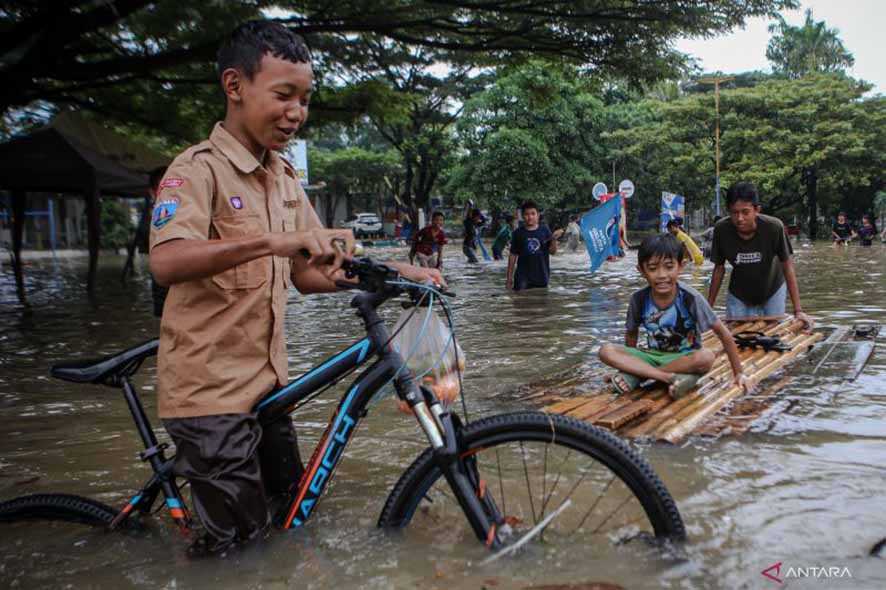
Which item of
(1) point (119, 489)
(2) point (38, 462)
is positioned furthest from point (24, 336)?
(1) point (119, 489)

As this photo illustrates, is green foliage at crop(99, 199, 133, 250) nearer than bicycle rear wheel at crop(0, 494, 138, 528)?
No

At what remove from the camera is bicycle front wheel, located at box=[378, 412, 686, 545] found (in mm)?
2482

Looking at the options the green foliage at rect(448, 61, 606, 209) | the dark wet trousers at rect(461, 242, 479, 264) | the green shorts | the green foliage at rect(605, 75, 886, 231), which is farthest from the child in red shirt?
the green foliage at rect(605, 75, 886, 231)

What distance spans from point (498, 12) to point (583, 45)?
193 centimetres

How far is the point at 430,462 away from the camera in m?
2.55

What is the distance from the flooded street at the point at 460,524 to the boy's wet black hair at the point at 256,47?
1.66 metres

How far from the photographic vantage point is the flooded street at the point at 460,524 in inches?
102

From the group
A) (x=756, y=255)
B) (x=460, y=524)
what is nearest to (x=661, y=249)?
(x=756, y=255)

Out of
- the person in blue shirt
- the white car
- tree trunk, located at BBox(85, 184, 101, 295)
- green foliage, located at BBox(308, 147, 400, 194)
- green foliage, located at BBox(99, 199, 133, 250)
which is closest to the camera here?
the person in blue shirt

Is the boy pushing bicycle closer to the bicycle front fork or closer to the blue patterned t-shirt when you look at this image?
the bicycle front fork

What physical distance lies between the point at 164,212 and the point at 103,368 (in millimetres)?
726

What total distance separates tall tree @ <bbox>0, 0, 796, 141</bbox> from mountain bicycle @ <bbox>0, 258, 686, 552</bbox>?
6352 mm

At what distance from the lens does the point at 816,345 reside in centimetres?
661

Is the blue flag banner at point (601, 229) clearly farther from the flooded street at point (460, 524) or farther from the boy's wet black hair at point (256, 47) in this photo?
the boy's wet black hair at point (256, 47)
